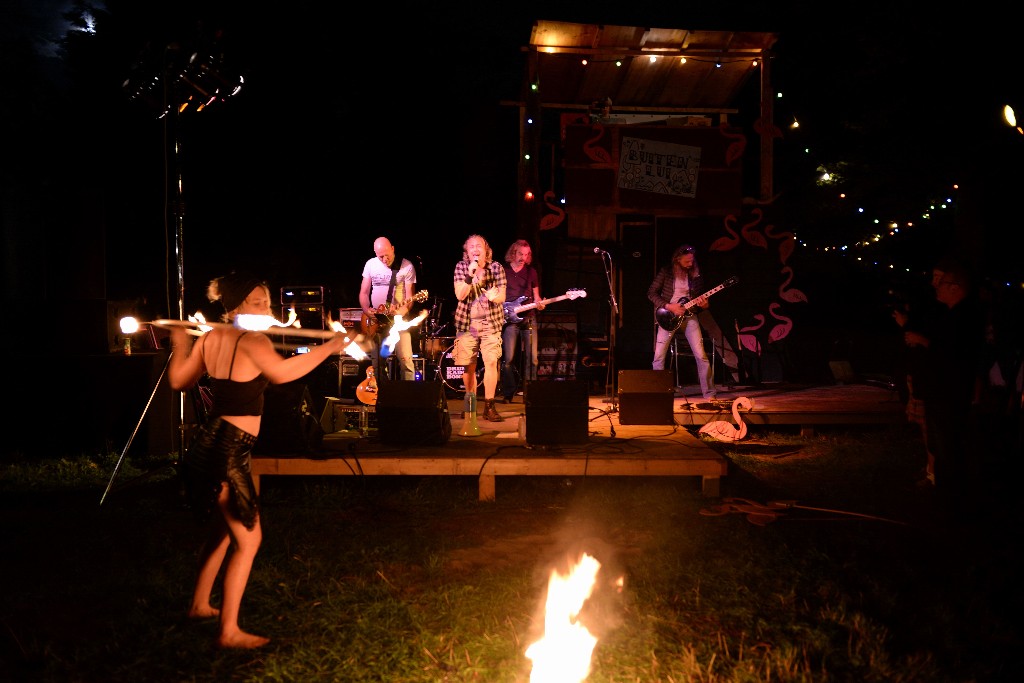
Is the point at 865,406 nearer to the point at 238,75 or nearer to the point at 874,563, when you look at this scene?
the point at 874,563

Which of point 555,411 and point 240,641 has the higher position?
point 555,411

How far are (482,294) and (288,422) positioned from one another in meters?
2.81

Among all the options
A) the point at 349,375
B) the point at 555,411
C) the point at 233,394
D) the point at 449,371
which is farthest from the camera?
the point at 349,375

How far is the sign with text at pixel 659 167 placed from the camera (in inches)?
445

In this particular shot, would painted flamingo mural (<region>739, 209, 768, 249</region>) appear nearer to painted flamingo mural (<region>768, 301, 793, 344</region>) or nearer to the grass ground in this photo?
painted flamingo mural (<region>768, 301, 793, 344</region>)

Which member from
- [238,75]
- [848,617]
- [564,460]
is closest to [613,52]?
[238,75]

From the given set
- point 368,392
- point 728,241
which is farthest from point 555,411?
point 728,241

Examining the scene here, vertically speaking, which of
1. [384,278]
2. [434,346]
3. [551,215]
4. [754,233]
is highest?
[551,215]

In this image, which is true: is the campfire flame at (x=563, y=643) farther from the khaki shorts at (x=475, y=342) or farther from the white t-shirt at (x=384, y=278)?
the white t-shirt at (x=384, y=278)

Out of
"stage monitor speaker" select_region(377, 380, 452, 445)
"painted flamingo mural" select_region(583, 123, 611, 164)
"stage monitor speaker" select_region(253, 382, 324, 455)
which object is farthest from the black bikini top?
"painted flamingo mural" select_region(583, 123, 611, 164)

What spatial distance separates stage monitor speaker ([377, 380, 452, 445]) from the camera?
6816 mm

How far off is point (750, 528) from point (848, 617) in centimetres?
160

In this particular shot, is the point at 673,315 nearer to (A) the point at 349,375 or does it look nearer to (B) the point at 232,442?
(A) the point at 349,375

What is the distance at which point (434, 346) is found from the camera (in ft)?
35.9
